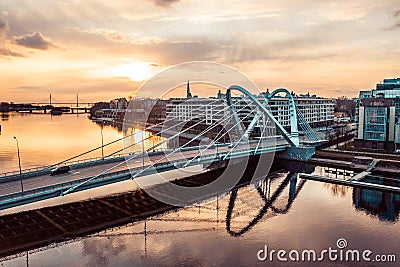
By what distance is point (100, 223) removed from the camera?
1244 centimetres

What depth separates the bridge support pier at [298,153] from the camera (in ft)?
77.3

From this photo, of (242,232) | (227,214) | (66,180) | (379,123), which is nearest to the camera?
(242,232)

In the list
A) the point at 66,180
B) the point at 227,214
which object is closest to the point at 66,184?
the point at 66,180

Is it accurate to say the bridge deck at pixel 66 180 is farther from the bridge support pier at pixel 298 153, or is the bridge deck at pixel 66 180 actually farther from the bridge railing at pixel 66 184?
the bridge support pier at pixel 298 153

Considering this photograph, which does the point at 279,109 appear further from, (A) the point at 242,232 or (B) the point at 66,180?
(B) the point at 66,180

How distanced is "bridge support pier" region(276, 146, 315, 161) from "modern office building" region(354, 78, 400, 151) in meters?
5.08

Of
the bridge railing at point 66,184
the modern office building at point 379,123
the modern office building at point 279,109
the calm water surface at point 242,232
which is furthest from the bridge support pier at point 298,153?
the modern office building at point 279,109

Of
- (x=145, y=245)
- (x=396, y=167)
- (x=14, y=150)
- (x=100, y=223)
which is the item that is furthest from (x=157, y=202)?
(x=14, y=150)

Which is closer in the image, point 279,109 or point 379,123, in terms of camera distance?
point 379,123

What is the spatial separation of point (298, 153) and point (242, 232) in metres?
13.1

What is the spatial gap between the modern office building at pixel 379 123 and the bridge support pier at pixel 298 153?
16.7 ft

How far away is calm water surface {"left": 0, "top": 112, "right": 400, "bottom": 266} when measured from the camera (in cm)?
1005

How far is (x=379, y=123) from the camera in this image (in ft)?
82.4

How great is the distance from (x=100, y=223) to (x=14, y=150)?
1902 centimetres
